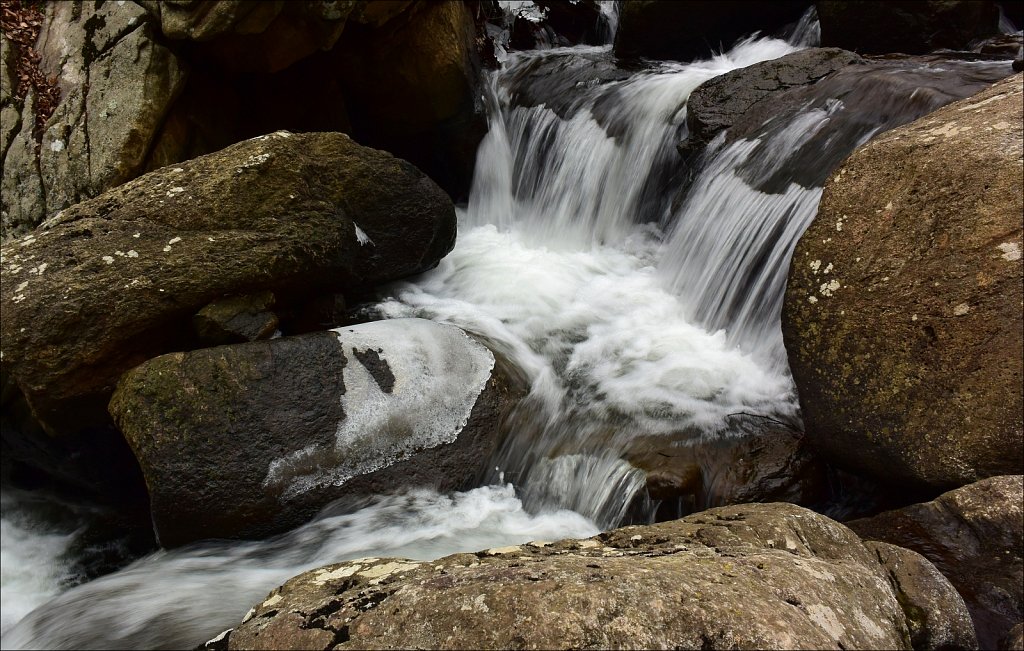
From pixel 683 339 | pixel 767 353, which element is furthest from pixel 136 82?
pixel 767 353

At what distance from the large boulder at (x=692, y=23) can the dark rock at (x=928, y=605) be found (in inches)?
324

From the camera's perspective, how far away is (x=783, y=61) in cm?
703

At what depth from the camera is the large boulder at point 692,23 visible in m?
9.04

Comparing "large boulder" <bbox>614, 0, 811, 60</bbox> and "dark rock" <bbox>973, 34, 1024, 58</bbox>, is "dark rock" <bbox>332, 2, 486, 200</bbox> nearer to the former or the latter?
"large boulder" <bbox>614, 0, 811, 60</bbox>

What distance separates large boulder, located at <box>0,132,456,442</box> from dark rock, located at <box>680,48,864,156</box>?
337 centimetres

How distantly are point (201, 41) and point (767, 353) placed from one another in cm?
577

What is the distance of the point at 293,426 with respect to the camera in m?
4.29

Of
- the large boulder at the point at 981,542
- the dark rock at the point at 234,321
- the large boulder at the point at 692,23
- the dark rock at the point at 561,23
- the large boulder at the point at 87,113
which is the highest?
the dark rock at the point at 561,23

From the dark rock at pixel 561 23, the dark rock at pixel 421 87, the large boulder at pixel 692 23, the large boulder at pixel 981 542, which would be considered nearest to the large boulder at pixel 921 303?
the large boulder at pixel 981 542

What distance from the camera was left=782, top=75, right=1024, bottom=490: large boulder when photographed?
3.28m

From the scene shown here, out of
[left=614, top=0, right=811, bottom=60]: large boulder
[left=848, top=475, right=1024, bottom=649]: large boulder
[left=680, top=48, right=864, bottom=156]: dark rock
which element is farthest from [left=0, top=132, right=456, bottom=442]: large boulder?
[left=614, top=0, right=811, bottom=60]: large boulder

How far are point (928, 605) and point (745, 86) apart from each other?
18.7ft

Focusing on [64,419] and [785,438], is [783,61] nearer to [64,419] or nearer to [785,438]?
[785,438]

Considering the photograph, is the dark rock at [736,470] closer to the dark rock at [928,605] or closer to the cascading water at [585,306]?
the cascading water at [585,306]
